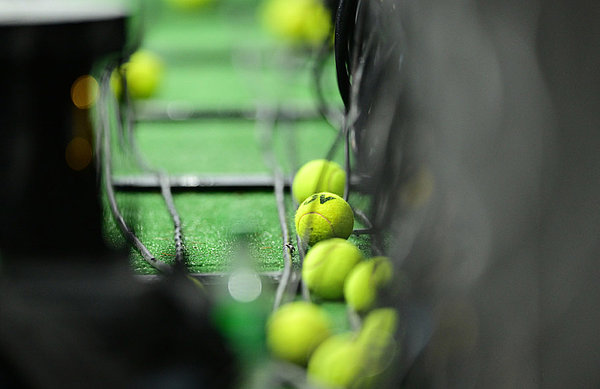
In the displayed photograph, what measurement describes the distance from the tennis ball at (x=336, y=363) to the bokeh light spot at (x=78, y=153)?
24.4 inches

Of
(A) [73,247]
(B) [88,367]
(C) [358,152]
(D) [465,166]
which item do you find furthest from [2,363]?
(C) [358,152]

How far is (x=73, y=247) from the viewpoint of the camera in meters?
1.48

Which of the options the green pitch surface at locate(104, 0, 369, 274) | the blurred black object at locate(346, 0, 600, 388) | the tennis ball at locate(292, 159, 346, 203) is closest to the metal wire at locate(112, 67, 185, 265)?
the green pitch surface at locate(104, 0, 369, 274)

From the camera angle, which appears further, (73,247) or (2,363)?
(73,247)

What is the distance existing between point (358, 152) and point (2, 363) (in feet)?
3.57

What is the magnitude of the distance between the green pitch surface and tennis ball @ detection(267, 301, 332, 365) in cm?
44

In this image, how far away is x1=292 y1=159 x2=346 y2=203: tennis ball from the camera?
2119 millimetres

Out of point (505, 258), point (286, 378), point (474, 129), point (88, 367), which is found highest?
point (474, 129)

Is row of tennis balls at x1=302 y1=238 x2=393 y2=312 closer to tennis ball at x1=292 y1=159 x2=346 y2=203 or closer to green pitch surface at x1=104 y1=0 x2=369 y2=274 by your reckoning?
green pitch surface at x1=104 y1=0 x2=369 y2=274

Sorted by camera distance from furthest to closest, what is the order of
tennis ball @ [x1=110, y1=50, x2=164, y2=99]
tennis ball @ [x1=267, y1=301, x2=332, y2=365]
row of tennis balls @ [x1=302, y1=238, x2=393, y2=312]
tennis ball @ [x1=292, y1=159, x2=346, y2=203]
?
1. tennis ball @ [x1=110, y1=50, x2=164, y2=99]
2. tennis ball @ [x1=292, y1=159, x2=346, y2=203]
3. row of tennis balls @ [x1=302, y1=238, x2=393, y2=312]
4. tennis ball @ [x1=267, y1=301, x2=332, y2=365]

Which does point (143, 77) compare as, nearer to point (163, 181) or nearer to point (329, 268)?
point (163, 181)

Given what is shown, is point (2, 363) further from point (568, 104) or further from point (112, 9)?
point (568, 104)

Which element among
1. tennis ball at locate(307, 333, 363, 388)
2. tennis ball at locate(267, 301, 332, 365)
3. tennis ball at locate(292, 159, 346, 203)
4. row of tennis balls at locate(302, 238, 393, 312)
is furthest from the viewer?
tennis ball at locate(292, 159, 346, 203)

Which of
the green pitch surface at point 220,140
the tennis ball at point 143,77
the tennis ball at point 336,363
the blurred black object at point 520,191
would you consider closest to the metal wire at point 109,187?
the green pitch surface at point 220,140
